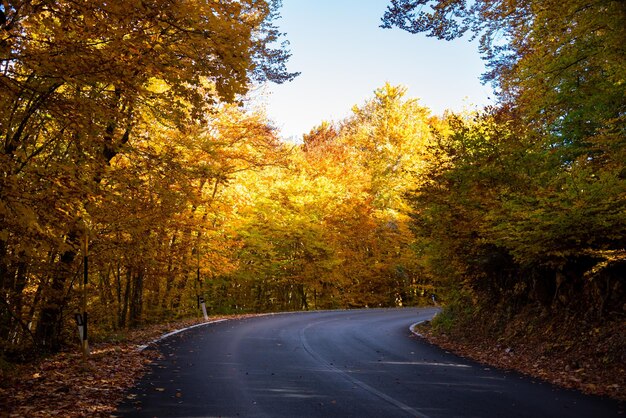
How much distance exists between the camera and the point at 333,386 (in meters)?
8.52

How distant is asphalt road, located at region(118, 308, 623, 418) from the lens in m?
6.90

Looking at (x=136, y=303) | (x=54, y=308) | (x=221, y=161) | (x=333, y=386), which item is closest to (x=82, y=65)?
(x=333, y=386)

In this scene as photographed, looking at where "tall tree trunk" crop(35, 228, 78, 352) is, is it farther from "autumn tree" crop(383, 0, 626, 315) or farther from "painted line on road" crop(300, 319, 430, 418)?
"autumn tree" crop(383, 0, 626, 315)

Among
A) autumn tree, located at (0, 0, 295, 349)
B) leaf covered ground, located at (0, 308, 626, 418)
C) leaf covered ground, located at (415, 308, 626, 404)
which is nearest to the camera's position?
autumn tree, located at (0, 0, 295, 349)

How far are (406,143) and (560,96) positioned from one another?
93.7 ft

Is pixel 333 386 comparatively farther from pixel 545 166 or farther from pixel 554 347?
pixel 545 166

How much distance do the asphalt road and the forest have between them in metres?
2.54

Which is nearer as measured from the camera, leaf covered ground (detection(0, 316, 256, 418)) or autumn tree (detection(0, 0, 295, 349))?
autumn tree (detection(0, 0, 295, 349))

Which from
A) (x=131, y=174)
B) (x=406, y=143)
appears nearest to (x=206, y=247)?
(x=131, y=174)

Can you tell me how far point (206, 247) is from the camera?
76.4 ft

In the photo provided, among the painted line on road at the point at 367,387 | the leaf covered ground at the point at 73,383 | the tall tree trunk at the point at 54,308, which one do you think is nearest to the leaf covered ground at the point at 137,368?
the leaf covered ground at the point at 73,383

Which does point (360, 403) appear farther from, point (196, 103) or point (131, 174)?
point (131, 174)

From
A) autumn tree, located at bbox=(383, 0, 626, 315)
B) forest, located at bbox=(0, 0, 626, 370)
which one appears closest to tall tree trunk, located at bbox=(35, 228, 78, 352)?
forest, located at bbox=(0, 0, 626, 370)

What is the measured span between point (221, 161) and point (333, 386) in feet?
46.7
